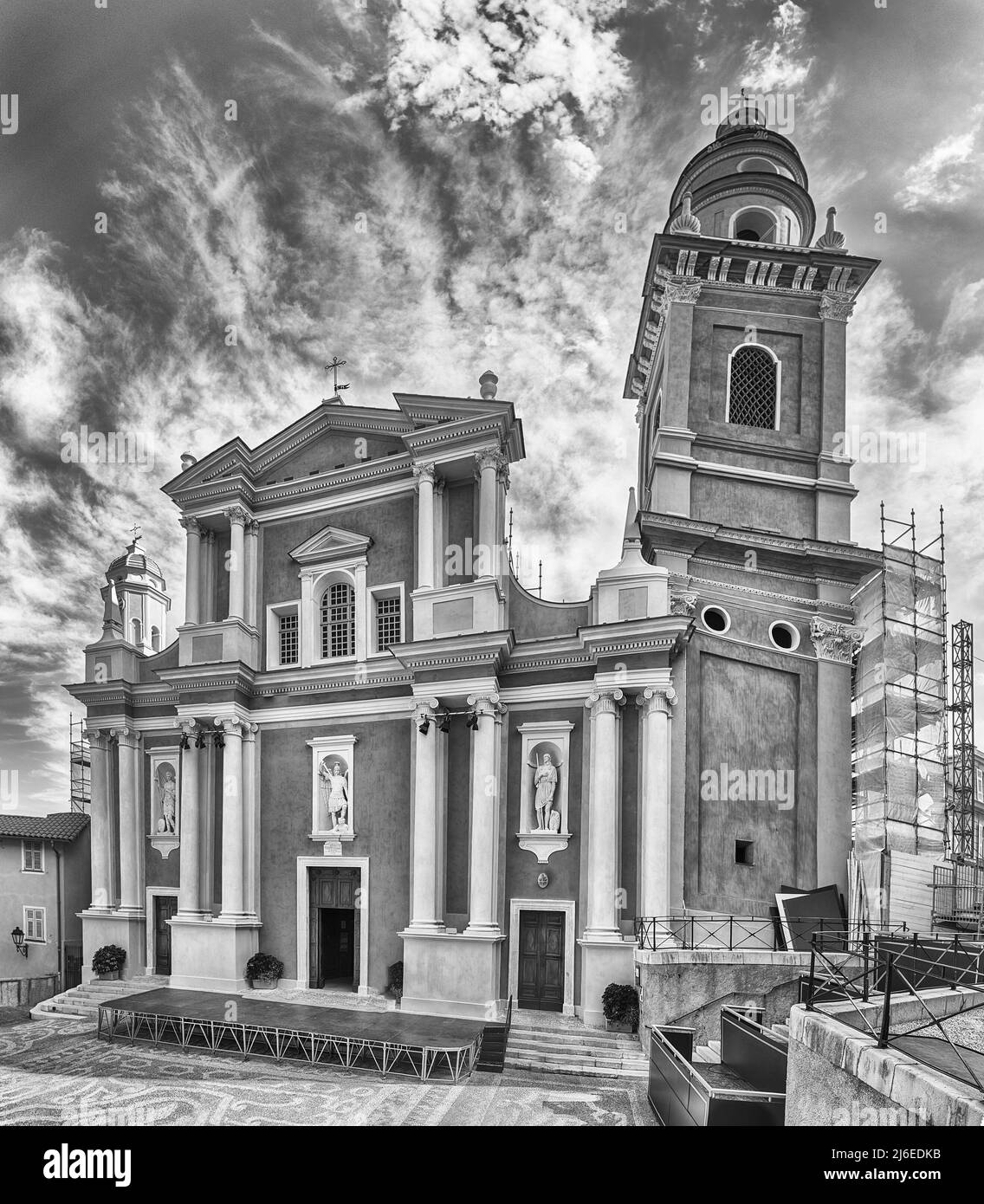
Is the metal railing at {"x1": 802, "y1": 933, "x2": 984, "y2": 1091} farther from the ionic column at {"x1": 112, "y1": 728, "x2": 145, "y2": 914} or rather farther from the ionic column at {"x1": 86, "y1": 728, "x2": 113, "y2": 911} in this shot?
the ionic column at {"x1": 86, "y1": 728, "x2": 113, "y2": 911}

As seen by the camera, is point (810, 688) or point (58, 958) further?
point (58, 958)

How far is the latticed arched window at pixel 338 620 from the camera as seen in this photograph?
22.5 metres

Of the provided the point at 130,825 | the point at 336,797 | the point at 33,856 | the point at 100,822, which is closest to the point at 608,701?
the point at 336,797

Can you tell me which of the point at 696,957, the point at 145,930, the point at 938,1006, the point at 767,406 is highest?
the point at 767,406

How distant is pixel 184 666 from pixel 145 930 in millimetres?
8201

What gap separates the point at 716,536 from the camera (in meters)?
20.1

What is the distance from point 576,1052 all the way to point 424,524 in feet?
42.4

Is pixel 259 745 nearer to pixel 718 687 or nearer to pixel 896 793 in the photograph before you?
pixel 718 687

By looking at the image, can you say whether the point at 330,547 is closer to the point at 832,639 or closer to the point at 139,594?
the point at 832,639

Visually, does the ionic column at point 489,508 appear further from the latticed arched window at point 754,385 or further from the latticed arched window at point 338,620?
the latticed arched window at point 754,385

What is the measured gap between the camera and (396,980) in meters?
19.1

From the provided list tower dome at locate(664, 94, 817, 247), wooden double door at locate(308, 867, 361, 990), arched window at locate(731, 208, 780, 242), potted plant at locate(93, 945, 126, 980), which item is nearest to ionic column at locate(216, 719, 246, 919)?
wooden double door at locate(308, 867, 361, 990)
